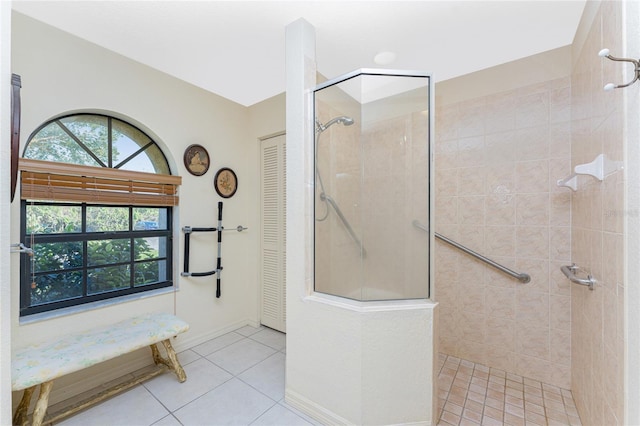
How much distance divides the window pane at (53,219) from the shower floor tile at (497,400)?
2.81m

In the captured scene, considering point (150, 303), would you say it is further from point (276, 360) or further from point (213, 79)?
point (213, 79)

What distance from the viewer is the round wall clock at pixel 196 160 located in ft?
7.88

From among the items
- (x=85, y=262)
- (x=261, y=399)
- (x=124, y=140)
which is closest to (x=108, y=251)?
(x=85, y=262)

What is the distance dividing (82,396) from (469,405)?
2612mm

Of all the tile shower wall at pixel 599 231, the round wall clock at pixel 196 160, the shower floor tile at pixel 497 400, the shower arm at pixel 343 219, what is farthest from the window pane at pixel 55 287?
the tile shower wall at pixel 599 231

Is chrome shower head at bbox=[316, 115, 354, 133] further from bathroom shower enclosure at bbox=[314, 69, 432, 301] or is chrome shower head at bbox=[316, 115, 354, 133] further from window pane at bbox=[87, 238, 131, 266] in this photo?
window pane at bbox=[87, 238, 131, 266]

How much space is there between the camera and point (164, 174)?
7.49ft

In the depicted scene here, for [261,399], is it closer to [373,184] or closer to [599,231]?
[373,184]

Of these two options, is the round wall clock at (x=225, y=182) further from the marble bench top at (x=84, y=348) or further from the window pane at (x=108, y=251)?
the marble bench top at (x=84, y=348)

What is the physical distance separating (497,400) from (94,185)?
10.5 ft

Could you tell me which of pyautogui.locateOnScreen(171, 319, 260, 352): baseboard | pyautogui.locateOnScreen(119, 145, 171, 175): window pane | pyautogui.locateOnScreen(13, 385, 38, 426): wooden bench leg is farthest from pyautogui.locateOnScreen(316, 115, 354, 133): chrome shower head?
pyautogui.locateOnScreen(13, 385, 38, 426): wooden bench leg

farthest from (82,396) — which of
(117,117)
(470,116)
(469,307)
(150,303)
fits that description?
(470,116)

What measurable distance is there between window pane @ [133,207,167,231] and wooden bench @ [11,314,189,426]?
765mm

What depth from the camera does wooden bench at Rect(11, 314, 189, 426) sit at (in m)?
1.35
